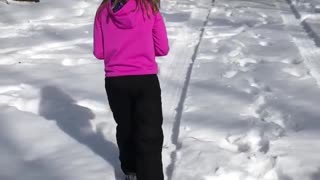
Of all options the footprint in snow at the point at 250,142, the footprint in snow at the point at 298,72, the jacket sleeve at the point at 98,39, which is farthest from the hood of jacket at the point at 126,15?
the footprint in snow at the point at 298,72

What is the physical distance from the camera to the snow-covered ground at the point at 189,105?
4.11 meters

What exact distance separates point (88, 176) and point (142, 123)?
0.68 meters

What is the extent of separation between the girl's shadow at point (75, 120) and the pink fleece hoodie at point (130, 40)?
0.92 metres

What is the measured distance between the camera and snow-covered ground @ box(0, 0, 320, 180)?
4109mm

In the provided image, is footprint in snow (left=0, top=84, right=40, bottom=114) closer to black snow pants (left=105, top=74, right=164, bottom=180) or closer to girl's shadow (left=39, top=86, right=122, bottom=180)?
girl's shadow (left=39, top=86, right=122, bottom=180)

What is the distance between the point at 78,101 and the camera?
5.75 metres

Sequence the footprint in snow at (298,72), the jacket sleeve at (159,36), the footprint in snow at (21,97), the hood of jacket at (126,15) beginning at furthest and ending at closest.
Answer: the footprint in snow at (298,72)
the footprint in snow at (21,97)
the jacket sleeve at (159,36)
the hood of jacket at (126,15)

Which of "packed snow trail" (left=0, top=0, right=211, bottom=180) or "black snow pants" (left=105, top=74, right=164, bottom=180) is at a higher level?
"black snow pants" (left=105, top=74, right=164, bottom=180)

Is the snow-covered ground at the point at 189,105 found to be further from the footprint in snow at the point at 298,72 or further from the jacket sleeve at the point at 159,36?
the jacket sleeve at the point at 159,36

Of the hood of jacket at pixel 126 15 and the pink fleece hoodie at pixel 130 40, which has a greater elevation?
the hood of jacket at pixel 126 15

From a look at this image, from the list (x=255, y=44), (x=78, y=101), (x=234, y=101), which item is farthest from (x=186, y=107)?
(x=255, y=44)

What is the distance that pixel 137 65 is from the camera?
11.3 feet

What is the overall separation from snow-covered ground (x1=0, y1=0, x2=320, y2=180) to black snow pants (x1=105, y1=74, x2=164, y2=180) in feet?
1.18

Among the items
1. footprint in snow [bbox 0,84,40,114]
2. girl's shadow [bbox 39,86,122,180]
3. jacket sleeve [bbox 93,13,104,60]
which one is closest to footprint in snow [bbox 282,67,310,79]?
girl's shadow [bbox 39,86,122,180]
